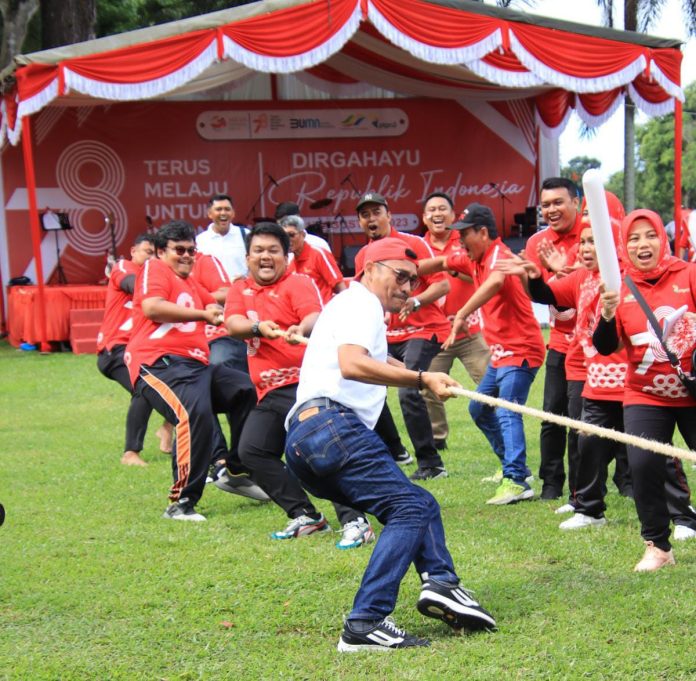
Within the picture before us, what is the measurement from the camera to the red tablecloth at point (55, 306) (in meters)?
17.5

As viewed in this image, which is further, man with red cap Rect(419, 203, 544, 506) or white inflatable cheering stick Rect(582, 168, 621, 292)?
man with red cap Rect(419, 203, 544, 506)

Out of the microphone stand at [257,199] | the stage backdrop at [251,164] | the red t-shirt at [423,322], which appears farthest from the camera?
the microphone stand at [257,199]

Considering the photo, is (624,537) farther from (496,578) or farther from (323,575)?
(323,575)

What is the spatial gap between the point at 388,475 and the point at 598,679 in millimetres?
1172

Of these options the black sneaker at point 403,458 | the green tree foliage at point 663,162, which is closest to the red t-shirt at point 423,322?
the black sneaker at point 403,458

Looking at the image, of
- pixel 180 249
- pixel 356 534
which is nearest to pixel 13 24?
pixel 180 249

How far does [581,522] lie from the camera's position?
6312mm

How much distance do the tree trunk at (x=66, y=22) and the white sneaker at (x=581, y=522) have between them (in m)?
17.9

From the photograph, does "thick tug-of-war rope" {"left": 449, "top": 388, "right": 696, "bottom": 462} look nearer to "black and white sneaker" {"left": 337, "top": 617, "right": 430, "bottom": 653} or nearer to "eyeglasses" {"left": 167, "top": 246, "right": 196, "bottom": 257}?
"black and white sneaker" {"left": 337, "top": 617, "right": 430, "bottom": 653}

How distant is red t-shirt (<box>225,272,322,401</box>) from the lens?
263 inches

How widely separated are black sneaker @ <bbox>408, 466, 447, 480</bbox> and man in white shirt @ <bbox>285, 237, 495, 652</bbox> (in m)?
3.28

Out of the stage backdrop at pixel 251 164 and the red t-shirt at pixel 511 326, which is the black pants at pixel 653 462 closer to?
the red t-shirt at pixel 511 326

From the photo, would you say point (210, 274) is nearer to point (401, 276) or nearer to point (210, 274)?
point (210, 274)

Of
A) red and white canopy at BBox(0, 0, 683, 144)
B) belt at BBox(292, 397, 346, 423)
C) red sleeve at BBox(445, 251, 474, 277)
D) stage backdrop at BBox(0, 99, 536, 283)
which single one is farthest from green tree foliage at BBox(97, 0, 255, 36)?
belt at BBox(292, 397, 346, 423)
